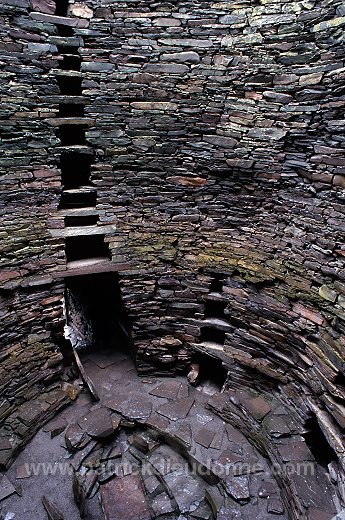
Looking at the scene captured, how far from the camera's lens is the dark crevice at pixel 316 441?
573 centimetres

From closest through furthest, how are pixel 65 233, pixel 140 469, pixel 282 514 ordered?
pixel 282 514 → pixel 140 469 → pixel 65 233

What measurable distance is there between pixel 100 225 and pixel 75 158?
1472mm

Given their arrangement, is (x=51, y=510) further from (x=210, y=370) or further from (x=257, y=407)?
(x=210, y=370)

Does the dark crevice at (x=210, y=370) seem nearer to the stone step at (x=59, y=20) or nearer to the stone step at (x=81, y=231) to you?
the stone step at (x=81, y=231)

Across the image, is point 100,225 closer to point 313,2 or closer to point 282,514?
point 313,2

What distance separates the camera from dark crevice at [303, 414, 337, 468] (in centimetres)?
573

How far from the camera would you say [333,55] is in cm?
556

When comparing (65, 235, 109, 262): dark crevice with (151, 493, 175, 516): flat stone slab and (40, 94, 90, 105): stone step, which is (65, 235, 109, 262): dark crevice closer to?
(40, 94, 90, 105): stone step

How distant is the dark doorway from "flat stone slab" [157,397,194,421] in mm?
1739

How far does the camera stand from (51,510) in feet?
18.3

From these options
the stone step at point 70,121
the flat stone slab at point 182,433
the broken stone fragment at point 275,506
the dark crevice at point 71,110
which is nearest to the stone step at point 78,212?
the stone step at point 70,121

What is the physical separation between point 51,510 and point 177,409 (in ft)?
8.76

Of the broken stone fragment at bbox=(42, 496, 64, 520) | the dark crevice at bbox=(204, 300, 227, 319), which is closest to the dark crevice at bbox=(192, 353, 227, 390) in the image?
the dark crevice at bbox=(204, 300, 227, 319)

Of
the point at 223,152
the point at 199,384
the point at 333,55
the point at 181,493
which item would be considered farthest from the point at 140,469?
the point at 333,55
